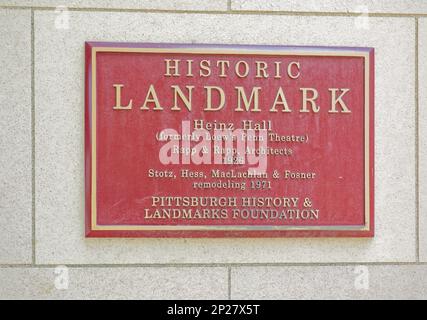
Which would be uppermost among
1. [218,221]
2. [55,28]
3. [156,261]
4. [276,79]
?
[55,28]

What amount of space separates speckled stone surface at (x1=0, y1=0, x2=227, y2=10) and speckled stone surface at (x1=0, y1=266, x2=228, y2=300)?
2.43 meters

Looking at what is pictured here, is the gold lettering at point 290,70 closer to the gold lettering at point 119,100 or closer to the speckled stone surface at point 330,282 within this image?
the gold lettering at point 119,100

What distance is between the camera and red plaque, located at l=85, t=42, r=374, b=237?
17.3ft

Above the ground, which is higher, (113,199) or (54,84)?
(54,84)

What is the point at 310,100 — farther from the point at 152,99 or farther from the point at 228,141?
the point at 152,99

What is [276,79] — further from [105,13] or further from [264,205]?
[105,13]

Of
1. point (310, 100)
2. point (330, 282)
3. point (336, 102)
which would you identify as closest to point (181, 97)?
point (310, 100)

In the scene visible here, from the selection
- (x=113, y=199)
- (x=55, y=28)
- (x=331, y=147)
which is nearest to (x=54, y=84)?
(x=55, y=28)

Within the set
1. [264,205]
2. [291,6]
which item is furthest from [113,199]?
[291,6]

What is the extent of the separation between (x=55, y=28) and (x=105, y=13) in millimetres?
479

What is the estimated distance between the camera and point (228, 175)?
5.31 metres

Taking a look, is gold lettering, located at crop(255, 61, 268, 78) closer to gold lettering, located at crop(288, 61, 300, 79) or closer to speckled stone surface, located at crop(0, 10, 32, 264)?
gold lettering, located at crop(288, 61, 300, 79)

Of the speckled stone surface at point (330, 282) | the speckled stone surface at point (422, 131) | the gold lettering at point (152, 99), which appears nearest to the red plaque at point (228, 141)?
the gold lettering at point (152, 99)

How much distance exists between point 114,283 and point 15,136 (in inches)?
64.4
